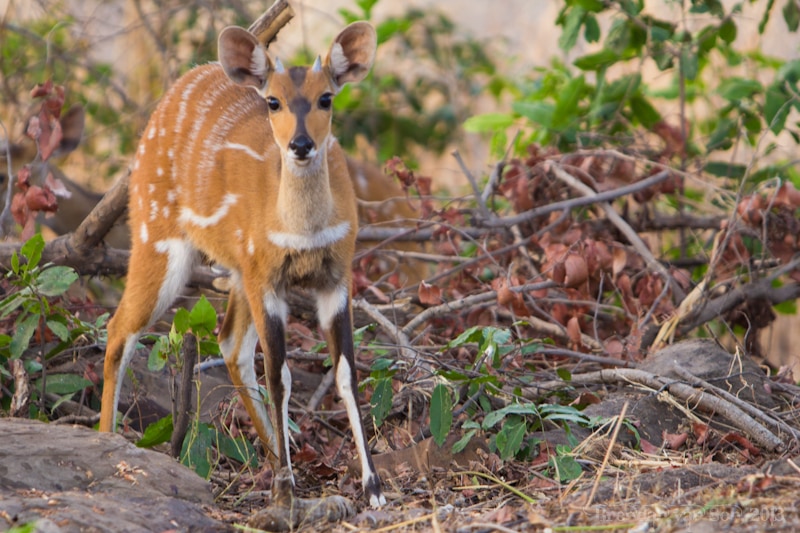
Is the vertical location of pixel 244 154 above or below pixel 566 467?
above

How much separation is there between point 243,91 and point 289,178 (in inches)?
39.6

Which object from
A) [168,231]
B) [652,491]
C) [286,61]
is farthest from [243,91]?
[286,61]

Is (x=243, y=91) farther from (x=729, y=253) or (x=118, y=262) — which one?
(x=729, y=253)

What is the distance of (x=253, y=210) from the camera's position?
4137mm

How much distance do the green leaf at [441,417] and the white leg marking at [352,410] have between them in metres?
0.26

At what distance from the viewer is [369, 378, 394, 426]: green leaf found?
396cm

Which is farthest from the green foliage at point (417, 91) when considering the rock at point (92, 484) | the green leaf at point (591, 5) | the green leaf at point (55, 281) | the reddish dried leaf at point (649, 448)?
the rock at point (92, 484)

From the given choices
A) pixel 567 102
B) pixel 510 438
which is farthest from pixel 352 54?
pixel 567 102

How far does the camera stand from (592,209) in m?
5.95

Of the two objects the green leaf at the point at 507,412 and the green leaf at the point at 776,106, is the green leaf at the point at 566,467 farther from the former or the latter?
the green leaf at the point at 776,106

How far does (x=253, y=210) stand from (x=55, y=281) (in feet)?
2.81

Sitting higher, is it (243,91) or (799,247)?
(243,91)

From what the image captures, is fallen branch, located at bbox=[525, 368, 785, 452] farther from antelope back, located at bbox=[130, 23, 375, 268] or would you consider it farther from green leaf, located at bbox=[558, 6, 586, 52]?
green leaf, located at bbox=[558, 6, 586, 52]

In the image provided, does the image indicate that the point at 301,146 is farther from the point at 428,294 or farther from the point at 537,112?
the point at 537,112
